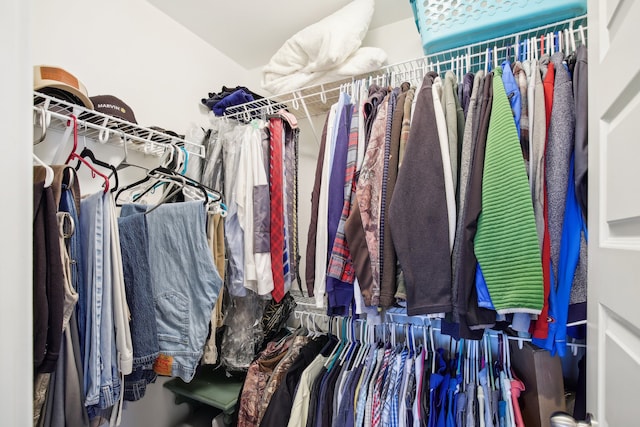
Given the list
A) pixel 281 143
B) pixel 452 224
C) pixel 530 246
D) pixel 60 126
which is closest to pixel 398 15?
pixel 281 143

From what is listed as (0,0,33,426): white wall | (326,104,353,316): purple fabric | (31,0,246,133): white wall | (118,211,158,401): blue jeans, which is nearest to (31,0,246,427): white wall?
(31,0,246,133): white wall

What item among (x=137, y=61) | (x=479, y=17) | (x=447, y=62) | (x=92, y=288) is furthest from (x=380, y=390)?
(x=137, y=61)

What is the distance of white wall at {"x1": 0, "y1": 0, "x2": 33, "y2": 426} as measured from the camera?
362 millimetres

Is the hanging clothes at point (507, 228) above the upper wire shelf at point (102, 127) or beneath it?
beneath

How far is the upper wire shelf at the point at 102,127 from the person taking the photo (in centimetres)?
83

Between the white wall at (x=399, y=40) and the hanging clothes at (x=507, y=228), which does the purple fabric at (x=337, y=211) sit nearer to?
the hanging clothes at (x=507, y=228)

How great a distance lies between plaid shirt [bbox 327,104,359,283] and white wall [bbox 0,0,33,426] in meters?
0.73

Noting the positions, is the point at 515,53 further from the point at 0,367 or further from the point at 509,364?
the point at 0,367

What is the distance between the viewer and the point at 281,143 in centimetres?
130

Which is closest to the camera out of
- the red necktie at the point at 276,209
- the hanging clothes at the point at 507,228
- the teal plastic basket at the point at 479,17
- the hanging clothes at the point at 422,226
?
the hanging clothes at the point at 507,228

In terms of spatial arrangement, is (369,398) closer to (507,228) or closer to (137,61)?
(507,228)

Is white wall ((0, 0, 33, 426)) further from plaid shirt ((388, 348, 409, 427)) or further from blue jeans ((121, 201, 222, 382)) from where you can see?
plaid shirt ((388, 348, 409, 427))

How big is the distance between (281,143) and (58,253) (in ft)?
2.84

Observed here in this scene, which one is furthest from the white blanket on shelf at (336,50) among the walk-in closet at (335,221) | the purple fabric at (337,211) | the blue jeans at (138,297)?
the blue jeans at (138,297)
